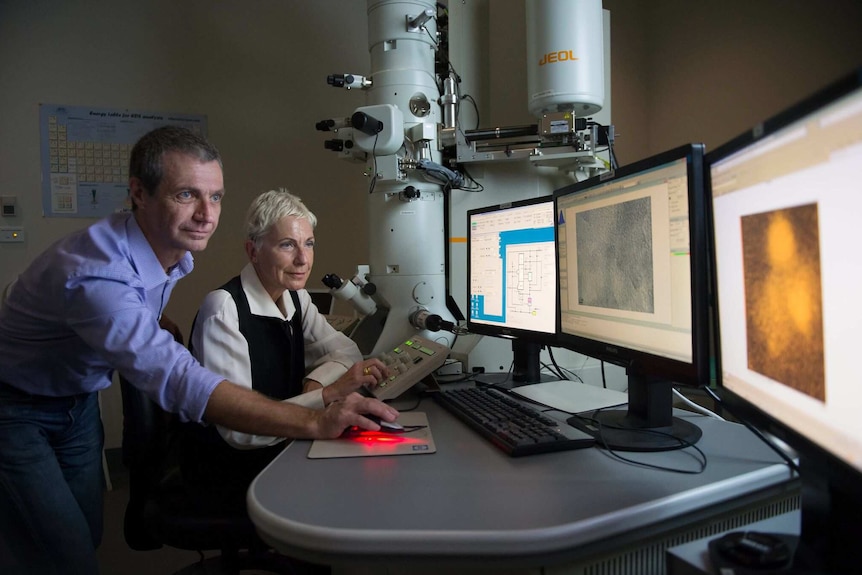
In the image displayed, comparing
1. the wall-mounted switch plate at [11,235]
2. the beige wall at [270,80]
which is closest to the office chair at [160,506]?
the beige wall at [270,80]

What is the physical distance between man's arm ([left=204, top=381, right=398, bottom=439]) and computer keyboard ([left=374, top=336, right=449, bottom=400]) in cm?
20

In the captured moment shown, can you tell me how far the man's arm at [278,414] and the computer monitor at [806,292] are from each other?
1.94ft

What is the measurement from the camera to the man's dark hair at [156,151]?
1.11 meters

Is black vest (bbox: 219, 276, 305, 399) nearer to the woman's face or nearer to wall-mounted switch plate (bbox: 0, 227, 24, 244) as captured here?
the woman's face

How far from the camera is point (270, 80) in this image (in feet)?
8.55

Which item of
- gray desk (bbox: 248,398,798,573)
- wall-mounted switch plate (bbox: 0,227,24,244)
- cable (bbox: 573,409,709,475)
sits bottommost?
gray desk (bbox: 248,398,798,573)

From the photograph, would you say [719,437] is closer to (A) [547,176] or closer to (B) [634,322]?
(B) [634,322]

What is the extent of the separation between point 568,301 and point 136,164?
934 mm

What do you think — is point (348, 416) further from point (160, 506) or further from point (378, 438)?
point (160, 506)

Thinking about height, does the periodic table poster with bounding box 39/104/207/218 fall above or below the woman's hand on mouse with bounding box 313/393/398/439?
above

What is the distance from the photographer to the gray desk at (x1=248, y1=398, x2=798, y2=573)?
60 cm

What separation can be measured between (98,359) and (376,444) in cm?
67

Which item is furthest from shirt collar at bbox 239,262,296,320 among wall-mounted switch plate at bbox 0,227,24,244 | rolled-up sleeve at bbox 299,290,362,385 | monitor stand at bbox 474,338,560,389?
wall-mounted switch plate at bbox 0,227,24,244

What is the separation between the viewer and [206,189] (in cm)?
115
